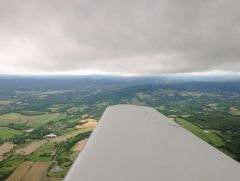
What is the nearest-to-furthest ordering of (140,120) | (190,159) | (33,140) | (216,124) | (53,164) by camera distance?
(190,159)
(140,120)
(53,164)
(33,140)
(216,124)

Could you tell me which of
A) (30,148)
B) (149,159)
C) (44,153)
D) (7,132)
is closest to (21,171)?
(44,153)

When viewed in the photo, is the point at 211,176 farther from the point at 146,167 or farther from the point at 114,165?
the point at 114,165

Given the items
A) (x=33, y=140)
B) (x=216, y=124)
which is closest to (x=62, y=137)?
(x=33, y=140)

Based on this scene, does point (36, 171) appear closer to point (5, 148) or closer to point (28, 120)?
point (5, 148)

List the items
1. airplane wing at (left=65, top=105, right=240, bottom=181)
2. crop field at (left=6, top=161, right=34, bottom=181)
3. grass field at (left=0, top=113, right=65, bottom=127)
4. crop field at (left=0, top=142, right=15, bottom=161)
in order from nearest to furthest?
airplane wing at (left=65, top=105, right=240, bottom=181)
crop field at (left=6, top=161, right=34, bottom=181)
crop field at (left=0, top=142, right=15, bottom=161)
grass field at (left=0, top=113, right=65, bottom=127)

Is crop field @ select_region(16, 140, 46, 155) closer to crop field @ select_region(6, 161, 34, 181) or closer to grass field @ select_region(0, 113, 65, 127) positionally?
crop field @ select_region(6, 161, 34, 181)

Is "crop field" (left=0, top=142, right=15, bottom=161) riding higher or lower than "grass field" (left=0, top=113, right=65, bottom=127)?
higher

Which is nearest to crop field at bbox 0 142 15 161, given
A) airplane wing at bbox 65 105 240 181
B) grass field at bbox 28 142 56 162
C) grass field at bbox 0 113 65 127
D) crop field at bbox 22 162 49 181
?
grass field at bbox 28 142 56 162
